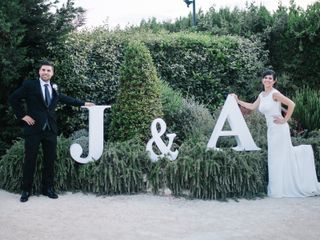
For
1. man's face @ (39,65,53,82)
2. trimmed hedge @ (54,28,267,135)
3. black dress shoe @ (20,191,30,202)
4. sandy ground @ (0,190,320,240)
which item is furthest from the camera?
trimmed hedge @ (54,28,267,135)

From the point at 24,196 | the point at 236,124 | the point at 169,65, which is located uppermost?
the point at 169,65

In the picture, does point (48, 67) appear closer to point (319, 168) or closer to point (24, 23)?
point (24, 23)

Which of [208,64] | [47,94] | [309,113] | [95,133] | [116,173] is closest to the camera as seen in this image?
[47,94]

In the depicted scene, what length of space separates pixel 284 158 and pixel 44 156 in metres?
3.45

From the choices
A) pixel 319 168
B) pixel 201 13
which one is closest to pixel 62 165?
pixel 319 168

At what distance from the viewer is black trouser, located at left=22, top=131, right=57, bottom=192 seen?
6.53 m

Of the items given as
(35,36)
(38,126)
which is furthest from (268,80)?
(35,36)

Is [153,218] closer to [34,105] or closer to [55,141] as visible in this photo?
[55,141]

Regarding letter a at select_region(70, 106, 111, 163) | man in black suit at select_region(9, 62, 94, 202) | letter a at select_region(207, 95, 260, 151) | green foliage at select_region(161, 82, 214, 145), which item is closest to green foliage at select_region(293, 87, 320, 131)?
green foliage at select_region(161, 82, 214, 145)

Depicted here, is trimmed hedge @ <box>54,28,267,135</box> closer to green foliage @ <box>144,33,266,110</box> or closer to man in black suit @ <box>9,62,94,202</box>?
green foliage @ <box>144,33,266,110</box>

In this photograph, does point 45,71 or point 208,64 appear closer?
point 45,71

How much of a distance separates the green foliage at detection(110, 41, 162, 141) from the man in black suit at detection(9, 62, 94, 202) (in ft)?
6.46

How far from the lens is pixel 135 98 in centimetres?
852

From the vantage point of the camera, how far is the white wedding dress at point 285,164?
689cm
